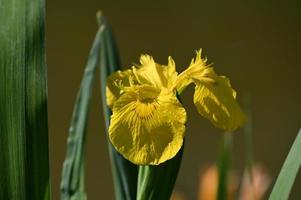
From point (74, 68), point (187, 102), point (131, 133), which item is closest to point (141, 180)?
point (131, 133)

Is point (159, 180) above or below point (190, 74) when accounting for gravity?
below

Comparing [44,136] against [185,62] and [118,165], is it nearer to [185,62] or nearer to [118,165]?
[118,165]

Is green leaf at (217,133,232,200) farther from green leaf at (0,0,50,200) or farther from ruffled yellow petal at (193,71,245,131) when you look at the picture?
green leaf at (0,0,50,200)

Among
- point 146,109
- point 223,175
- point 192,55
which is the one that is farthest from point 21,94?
point 192,55

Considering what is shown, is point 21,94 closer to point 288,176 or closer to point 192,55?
point 288,176

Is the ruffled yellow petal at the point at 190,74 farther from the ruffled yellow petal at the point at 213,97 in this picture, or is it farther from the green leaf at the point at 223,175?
the green leaf at the point at 223,175

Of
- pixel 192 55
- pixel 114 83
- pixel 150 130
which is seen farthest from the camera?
pixel 192 55

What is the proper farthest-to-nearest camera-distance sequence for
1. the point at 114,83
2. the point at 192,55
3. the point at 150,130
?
the point at 192,55, the point at 114,83, the point at 150,130

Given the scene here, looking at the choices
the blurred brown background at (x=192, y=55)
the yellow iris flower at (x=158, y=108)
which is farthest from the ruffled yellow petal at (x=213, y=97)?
the blurred brown background at (x=192, y=55)
